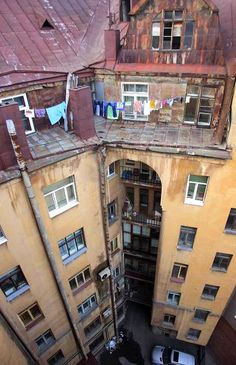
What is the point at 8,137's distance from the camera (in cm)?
1145

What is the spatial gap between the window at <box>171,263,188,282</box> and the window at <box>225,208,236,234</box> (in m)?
4.75

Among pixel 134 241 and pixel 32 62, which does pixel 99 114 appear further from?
pixel 134 241

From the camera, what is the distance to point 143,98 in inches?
609

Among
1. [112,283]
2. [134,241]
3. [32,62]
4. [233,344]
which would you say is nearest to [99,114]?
[32,62]

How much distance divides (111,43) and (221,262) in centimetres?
1530

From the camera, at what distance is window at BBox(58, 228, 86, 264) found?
16094mm

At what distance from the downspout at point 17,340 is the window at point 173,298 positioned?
435 inches

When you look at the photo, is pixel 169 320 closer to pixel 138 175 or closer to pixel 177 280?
pixel 177 280

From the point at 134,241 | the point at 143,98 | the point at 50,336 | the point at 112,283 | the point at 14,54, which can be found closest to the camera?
the point at 14,54

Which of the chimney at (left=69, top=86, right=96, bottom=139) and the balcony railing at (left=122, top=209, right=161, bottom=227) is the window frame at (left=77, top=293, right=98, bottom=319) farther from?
the chimney at (left=69, top=86, right=96, bottom=139)

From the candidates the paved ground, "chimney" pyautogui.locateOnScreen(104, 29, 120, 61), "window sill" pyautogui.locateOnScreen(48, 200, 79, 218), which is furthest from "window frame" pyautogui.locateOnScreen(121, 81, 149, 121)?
the paved ground

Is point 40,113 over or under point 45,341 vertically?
over

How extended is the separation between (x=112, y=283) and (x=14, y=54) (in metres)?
17.6

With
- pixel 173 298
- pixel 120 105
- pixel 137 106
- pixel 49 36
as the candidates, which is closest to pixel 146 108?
pixel 137 106
